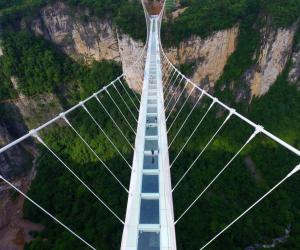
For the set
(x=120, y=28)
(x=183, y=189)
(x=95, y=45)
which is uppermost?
(x=120, y=28)

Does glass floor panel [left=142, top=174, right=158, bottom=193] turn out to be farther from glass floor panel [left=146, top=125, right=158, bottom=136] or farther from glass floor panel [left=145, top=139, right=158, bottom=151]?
glass floor panel [left=146, top=125, right=158, bottom=136]

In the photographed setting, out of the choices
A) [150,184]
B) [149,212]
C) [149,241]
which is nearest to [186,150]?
[150,184]

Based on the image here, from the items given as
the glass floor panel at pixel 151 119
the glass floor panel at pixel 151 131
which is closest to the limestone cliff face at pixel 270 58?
the glass floor panel at pixel 151 119

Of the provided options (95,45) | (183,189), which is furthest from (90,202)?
(95,45)

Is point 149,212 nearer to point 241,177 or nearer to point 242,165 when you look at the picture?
point 241,177

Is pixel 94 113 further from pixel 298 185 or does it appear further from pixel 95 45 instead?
pixel 298 185

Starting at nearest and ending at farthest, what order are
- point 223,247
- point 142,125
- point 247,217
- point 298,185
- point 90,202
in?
point 142,125 → point 223,247 → point 247,217 → point 90,202 → point 298,185

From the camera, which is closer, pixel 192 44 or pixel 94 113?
pixel 192 44
